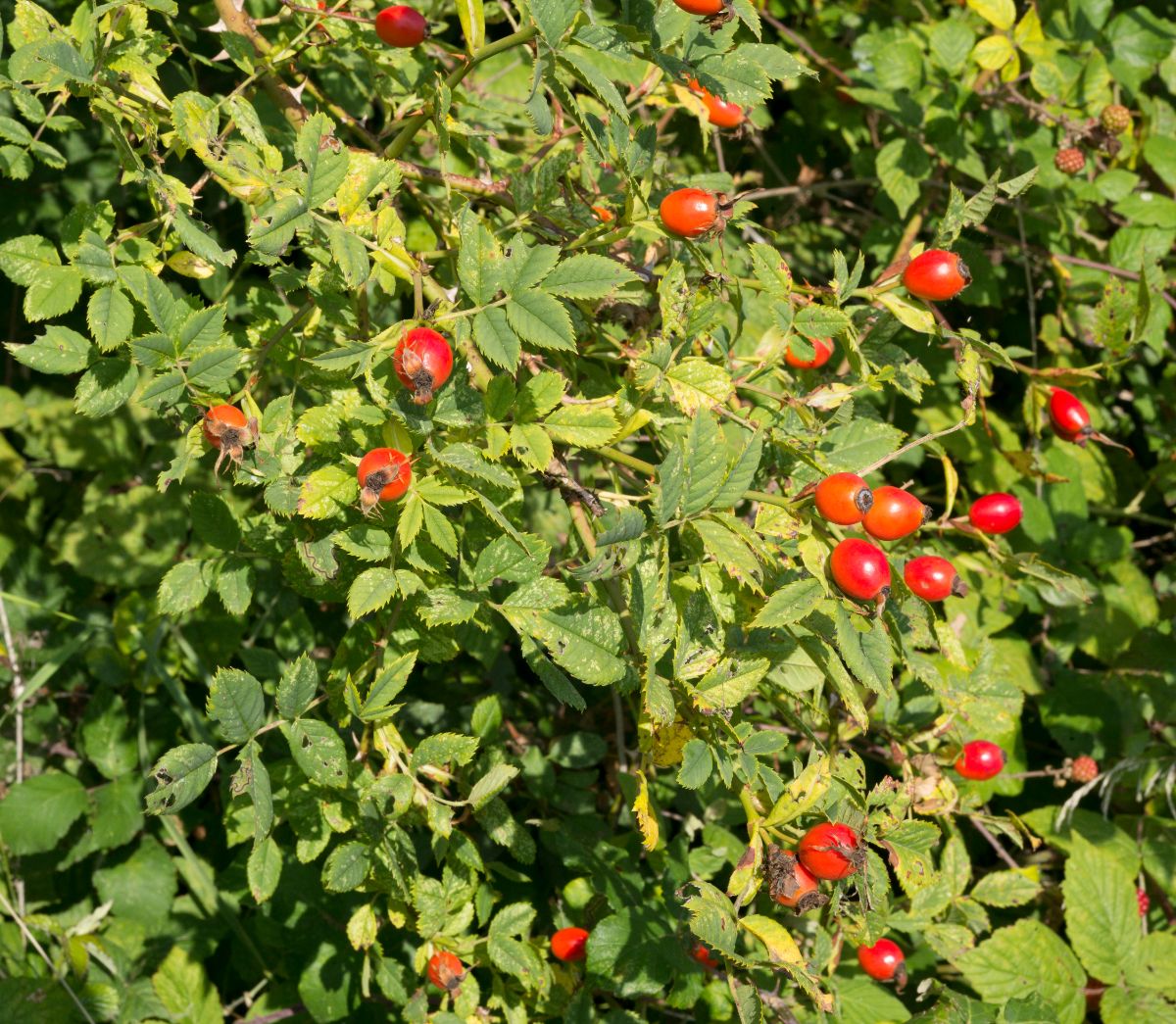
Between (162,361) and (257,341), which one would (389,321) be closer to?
(257,341)

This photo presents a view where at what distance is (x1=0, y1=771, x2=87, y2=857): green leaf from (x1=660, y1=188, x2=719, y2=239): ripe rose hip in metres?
1.85

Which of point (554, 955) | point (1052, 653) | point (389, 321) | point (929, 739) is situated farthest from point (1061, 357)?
point (554, 955)

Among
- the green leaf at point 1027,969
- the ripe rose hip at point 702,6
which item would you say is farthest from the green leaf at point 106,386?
the green leaf at point 1027,969

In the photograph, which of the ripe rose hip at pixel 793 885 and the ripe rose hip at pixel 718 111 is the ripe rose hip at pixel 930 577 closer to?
the ripe rose hip at pixel 793 885

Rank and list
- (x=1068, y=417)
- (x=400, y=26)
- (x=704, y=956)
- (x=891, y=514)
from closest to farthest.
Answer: (x=891, y=514) → (x=400, y=26) → (x=704, y=956) → (x=1068, y=417)

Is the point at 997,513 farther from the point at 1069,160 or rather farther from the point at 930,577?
the point at 1069,160

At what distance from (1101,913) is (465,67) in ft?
7.35

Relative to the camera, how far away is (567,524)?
245 cm

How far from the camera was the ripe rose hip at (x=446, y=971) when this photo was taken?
5.80 ft

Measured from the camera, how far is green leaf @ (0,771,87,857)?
232 centimetres

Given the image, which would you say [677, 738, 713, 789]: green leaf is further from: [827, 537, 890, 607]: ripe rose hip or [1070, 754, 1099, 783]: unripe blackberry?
[1070, 754, 1099, 783]: unripe blackberry

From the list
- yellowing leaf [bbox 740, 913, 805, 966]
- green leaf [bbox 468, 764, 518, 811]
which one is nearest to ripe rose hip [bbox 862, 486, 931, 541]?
yellowing leaf [bbox 740, 913, 805, 966]

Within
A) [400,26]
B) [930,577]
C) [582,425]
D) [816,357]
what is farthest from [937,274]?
[400,26]

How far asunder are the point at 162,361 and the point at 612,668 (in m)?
0.77
